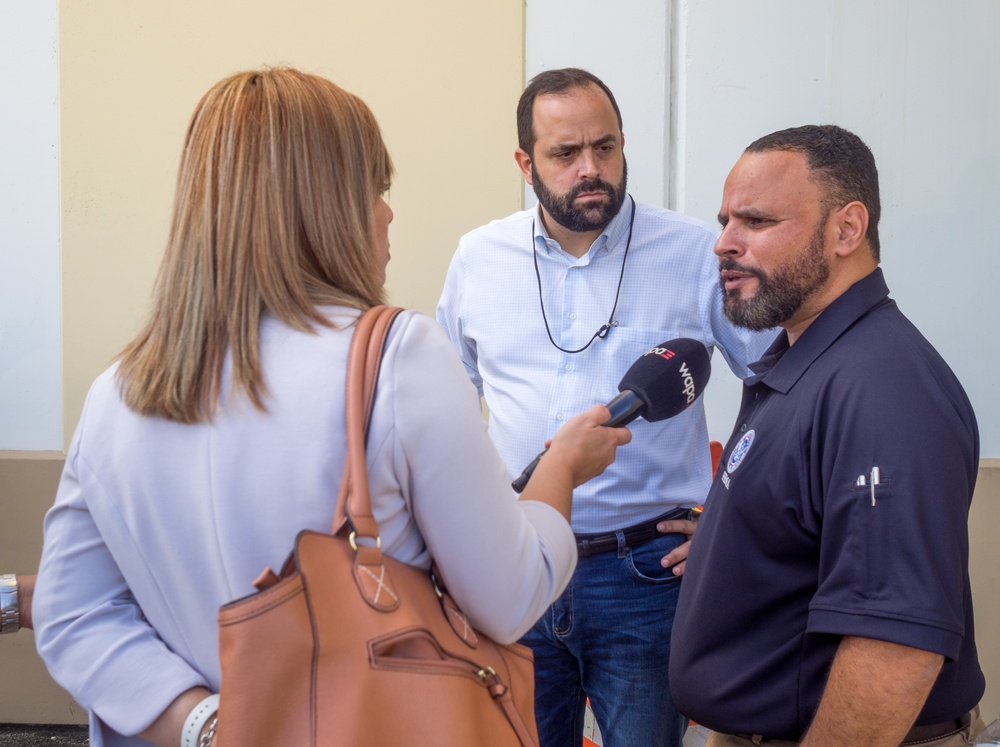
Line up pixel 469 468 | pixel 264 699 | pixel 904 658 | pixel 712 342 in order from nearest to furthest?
pixel 264 699 → pixel 469 468 → pixel 904 658 → pixel 712 342

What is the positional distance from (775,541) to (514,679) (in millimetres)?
642

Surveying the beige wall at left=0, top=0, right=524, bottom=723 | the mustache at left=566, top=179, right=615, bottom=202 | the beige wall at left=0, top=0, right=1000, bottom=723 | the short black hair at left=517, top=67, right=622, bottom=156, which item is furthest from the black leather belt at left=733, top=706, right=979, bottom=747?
the beige wall at left=0, top=0, right=524, bottom=723

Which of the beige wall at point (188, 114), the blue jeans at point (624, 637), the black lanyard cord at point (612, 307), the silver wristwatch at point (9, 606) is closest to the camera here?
the silver wristwatch at point (9, 606)

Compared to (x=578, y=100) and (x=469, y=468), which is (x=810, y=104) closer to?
(x=578, y=100)

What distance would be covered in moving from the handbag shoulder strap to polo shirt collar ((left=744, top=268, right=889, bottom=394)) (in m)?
0.88

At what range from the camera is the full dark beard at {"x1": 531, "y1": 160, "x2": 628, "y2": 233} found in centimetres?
254

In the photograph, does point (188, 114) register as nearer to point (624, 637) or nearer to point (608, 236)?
point (608, 236)

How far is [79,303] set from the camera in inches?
149

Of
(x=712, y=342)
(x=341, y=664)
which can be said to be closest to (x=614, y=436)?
(x=341, y=664)

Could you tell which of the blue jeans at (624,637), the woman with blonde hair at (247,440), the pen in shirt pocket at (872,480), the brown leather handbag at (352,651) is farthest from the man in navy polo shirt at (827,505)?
the brown leather handbag at (352,651)

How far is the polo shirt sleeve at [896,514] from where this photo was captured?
1466mm

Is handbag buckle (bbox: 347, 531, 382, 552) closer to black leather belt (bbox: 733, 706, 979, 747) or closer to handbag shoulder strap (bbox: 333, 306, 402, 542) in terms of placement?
handbag shoulder strap (bbox: 333, 306, 402, 542)

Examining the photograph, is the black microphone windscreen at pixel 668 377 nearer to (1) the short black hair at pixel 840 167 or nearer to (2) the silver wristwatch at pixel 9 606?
(1) the short black hair at pixel 840 167

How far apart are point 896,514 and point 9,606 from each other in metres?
1.46
